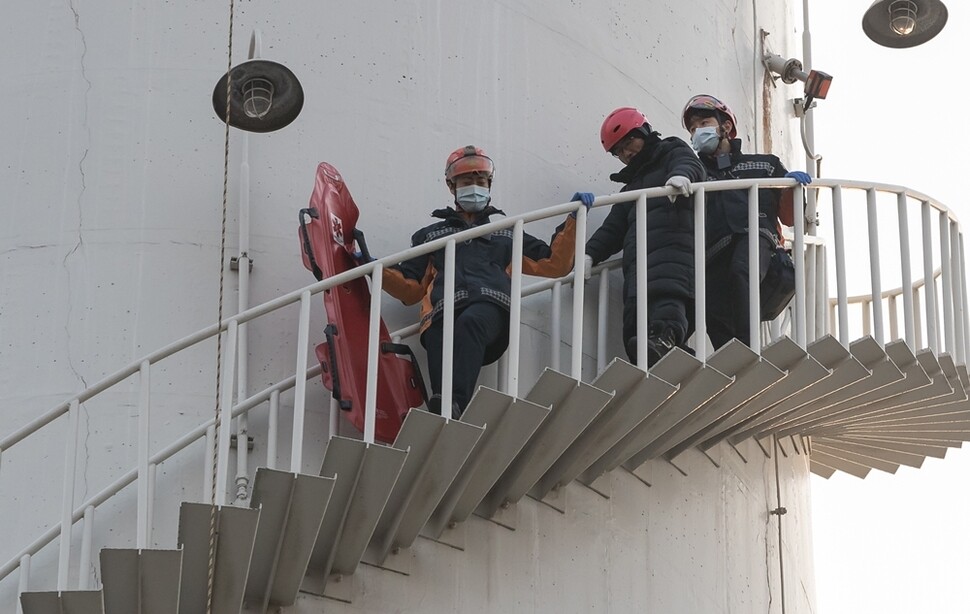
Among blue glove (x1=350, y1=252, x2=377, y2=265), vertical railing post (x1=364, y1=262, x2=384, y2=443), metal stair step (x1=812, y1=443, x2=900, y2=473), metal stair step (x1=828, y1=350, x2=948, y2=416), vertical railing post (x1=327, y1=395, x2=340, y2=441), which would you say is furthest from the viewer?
metal stair step (x1=812, y1=443, x2=900, y2=473)

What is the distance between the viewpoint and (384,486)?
22.6 feet

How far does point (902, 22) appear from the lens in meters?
9.92

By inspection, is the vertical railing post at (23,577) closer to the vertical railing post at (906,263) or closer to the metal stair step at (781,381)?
the metal stair step at (781,381)

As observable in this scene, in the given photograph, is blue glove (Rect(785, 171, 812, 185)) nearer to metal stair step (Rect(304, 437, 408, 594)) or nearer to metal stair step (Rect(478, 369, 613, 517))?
metal stair step (Rect(478, 369, 613, 517))

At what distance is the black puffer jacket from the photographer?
8.15 metres

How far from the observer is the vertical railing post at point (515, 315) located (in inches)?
282

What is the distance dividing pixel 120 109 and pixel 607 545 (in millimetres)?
2887

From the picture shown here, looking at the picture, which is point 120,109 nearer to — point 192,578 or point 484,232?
point 484,232

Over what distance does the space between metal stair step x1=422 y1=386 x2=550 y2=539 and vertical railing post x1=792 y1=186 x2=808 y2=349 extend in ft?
4.79

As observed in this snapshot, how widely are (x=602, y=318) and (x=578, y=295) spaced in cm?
105

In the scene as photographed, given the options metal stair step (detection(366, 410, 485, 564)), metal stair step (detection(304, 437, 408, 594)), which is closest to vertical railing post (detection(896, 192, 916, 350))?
metal stair step (detection(366, 410, 485, 564))

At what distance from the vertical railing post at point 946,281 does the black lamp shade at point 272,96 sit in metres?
3.30

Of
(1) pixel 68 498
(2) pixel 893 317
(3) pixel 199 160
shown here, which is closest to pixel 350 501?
(1) pixel 68 498

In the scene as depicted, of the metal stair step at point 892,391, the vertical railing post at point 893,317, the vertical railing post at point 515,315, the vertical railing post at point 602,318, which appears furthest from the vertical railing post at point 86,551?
the vertical railing post at point 893,317
